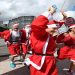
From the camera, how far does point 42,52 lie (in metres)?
5.98

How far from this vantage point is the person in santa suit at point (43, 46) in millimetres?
5805

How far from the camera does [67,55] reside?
659 cm

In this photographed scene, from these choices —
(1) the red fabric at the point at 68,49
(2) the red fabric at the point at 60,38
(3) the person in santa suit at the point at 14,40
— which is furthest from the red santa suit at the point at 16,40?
(2) the red fabric at the point at 60,38

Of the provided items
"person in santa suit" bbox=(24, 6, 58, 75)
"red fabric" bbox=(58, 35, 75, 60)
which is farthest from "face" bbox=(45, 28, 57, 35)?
"red fabric" bbox=(58, 35, 75, 60)

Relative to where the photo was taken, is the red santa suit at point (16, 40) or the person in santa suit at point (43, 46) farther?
the red santa suit at point (16, 40)

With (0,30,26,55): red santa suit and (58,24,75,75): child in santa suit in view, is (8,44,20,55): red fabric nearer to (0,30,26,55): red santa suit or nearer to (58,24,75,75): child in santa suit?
(0,30,26,55): red santa suit

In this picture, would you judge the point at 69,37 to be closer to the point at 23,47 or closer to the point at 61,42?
the point at 61,42

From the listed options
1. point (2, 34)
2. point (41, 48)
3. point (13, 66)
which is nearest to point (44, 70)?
point (41, 48)

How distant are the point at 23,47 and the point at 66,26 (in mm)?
5027

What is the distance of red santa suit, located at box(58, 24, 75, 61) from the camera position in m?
6.44

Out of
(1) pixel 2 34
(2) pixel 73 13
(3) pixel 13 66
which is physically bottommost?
(3) pixel 13 66

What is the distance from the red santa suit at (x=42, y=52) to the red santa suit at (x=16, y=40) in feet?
16.6

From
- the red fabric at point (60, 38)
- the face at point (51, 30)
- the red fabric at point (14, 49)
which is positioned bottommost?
the red fabric at point (14, 49)

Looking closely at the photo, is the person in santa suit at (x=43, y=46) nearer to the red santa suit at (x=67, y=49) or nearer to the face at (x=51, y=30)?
the face at (x=51, y=30)
